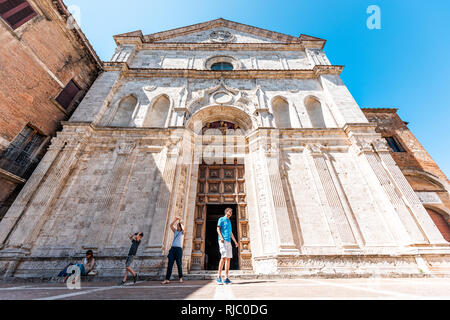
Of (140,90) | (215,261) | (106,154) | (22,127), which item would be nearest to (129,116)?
(140,90)

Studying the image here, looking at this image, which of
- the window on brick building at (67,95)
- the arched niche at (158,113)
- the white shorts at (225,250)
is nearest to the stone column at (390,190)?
the white shorts at (225,250)

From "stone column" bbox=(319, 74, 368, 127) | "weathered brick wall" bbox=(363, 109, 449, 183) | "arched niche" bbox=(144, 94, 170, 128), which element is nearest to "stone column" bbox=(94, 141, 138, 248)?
"arched niche" bbox=(144, 94, 170, 128)

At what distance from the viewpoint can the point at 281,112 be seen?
34.4ft

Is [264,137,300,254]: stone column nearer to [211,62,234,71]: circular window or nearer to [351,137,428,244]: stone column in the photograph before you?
[351,137,428,244]: stone column

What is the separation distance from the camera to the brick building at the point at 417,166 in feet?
31.0

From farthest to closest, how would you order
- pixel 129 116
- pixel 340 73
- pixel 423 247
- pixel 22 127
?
1. pixel 340 73
2. pixel 129 116
3. pixel 22 127
4. pixel 423 247

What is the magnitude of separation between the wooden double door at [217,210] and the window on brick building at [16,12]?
9125mm

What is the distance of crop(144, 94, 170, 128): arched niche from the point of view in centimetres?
971

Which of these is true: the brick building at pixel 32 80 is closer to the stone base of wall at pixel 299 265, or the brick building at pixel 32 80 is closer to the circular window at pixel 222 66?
the stone base of wall at pixel 299 265

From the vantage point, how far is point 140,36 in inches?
523

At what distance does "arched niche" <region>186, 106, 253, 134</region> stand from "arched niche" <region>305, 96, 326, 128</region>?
11.2 feet

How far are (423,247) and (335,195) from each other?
275 centimetres

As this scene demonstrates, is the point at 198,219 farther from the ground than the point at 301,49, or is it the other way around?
the point at 301,49

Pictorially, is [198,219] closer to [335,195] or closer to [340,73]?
[335,195]
